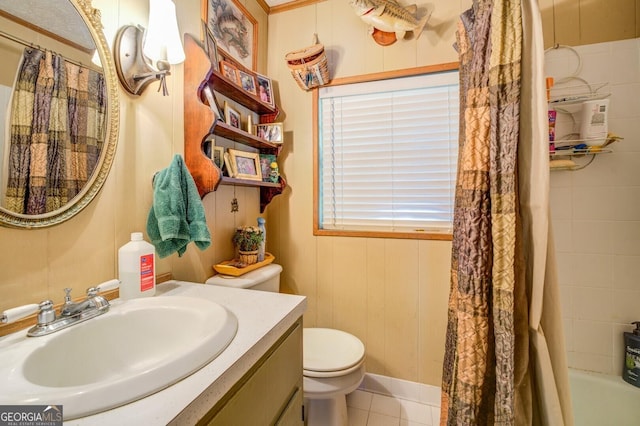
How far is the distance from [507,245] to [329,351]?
98 centimetres

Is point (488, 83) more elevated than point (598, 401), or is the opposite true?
point (488, 83)

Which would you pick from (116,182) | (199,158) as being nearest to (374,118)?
(199,158)

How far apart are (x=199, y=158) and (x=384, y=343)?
1481mm

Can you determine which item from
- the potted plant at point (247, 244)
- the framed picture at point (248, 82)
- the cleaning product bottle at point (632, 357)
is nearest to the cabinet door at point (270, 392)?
the potted plant at point (247, 244)

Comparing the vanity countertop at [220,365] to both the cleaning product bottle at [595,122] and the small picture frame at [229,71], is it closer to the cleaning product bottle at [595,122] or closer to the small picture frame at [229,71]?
the small picture frame at [229,71]

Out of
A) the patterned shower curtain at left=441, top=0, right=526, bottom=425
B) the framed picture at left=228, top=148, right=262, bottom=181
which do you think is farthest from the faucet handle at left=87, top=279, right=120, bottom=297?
the patterned shower curtain at left=441, top=0, right=526, bottom=425

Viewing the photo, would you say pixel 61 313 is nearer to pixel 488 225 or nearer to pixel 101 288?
pixel 101 288

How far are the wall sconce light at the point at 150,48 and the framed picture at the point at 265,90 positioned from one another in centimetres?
69

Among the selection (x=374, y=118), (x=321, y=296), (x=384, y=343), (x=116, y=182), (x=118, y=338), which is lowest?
(x=384, y=343)

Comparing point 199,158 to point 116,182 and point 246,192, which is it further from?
point 246,192

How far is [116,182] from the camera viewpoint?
0.91 metres

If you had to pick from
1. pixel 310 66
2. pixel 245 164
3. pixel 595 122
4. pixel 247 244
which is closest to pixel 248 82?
pixel 310 66

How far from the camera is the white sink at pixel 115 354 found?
41 centimetres

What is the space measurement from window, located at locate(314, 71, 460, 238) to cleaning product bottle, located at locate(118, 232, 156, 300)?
3.44 ft
